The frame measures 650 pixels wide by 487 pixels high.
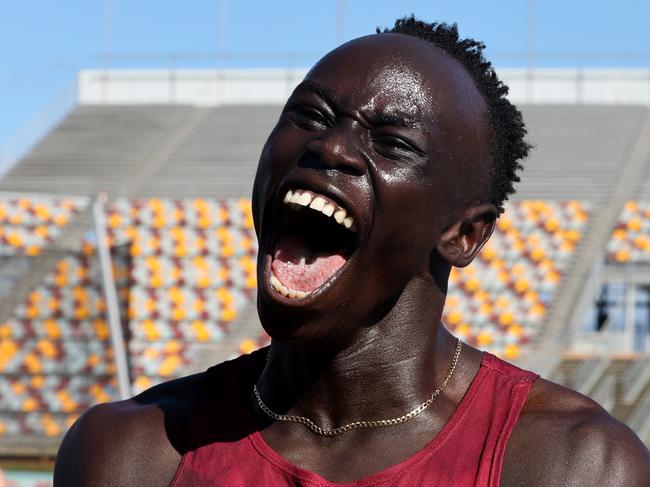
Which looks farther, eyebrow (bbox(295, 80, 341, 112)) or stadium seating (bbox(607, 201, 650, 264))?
stadium seating (bbox(607, 201, 650, 264))

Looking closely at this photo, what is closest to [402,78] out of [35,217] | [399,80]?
[399,80]

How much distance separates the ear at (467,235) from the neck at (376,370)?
0.05 metres

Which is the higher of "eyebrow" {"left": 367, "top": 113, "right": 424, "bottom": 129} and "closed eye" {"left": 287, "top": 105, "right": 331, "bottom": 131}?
"eyebrow" {"left": 367, "top": 113, "right": 424, "bottom": 129}

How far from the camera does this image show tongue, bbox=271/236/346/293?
153cm

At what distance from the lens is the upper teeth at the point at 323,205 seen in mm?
1497

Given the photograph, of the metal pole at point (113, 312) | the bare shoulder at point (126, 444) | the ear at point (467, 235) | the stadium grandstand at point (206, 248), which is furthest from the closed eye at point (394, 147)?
the stadium grandstand at point (206, 248)

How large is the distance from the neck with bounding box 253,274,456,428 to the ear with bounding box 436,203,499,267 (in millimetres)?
53

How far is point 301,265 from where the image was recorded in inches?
61.2

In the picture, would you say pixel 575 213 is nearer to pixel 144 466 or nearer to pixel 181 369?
pixel 181 369

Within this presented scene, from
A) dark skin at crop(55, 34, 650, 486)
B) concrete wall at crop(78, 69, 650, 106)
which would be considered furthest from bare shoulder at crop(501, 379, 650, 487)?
concrete wall at crop(78, 69, 650, 106)

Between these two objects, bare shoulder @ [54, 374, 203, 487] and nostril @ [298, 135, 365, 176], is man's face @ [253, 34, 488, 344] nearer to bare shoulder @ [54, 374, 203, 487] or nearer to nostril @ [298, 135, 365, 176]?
nostril @ [298, 135, 365, 176]

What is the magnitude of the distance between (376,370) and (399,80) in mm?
376

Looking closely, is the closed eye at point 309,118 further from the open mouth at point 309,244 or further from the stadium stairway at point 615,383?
the stadium stairway at point 615,383

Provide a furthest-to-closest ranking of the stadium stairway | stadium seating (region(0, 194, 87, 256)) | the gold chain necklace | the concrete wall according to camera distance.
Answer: the concrete wall → stadium seating (region(0, 194, 87, 256)) → the stadium stairway → the gold chain necklace
